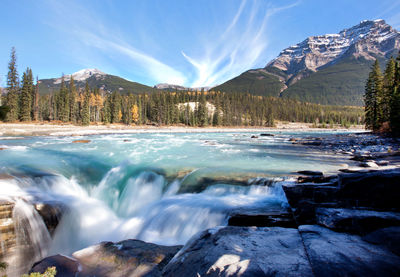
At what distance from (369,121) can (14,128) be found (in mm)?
71985

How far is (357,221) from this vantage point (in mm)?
4090

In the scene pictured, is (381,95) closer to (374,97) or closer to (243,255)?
(374,97)

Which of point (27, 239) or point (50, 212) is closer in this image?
point (27, 239)

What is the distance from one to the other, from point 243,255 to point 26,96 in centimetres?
7217

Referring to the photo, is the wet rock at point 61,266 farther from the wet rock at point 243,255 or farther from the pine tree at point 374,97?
the pine tree at point 374,97

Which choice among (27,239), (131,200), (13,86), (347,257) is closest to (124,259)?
(27,239)

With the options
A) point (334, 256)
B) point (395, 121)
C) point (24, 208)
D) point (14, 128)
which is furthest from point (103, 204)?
point (14, 128)

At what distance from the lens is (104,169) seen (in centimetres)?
1324

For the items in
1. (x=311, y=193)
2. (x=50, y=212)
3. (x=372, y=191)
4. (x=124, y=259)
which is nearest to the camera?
(x=124, y=259)

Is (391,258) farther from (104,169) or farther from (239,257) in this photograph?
(104,169)

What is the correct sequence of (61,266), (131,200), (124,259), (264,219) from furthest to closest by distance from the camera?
(131,200)
(264,219)
(124,259)
(61,266)

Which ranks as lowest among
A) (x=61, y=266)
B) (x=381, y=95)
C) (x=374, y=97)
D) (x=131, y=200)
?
(x=131, y=200)

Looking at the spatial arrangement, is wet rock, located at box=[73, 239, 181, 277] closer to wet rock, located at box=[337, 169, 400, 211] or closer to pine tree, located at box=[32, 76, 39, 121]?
wet rock, located at box=[337, 169, 400, 211]

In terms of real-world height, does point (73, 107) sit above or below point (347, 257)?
above
